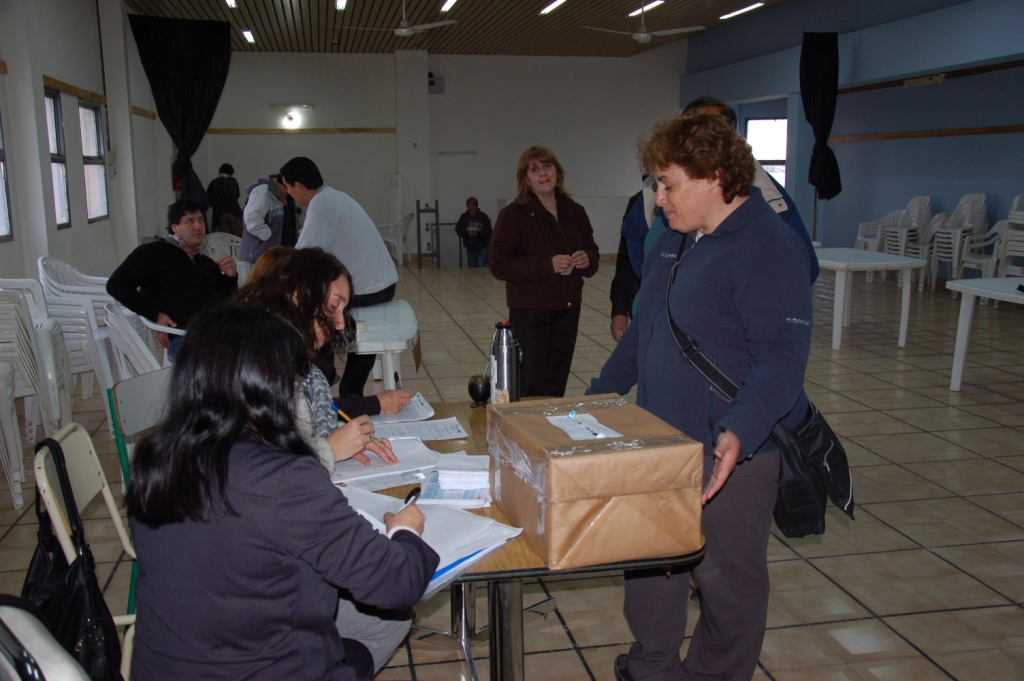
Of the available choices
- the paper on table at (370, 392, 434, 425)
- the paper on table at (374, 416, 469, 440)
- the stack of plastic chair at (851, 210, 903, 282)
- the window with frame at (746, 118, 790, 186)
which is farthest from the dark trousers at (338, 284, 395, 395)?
the window with frame at (746, 118, 790, 186)

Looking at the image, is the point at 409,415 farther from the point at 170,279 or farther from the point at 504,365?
the point at 170,279

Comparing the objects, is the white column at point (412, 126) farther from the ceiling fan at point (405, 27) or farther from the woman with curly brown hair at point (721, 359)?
the woman with curly brown hair at point (721, 359)

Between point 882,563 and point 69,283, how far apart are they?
504 cm

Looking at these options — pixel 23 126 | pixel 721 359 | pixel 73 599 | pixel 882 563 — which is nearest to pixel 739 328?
pixel 721 359

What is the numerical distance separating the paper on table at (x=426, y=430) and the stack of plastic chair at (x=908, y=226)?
8.85 metres

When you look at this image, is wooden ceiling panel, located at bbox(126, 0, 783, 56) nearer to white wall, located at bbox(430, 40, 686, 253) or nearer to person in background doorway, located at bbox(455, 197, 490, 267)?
white wall, located at bbox(430, 40, 686, 253)

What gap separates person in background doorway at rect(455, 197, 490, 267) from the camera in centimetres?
1244

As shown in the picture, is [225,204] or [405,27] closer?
[405,27]

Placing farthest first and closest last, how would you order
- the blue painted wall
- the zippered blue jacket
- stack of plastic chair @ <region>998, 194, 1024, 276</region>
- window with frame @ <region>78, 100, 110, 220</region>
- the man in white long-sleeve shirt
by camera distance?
the blue painted wall → window with frame @ <region>78, 100, 110, 220</region> → stack of plastic chair @ <region>998, 194, 1024, 276</region> → the man in white long-sleeve shirt → the zippered blue jacket

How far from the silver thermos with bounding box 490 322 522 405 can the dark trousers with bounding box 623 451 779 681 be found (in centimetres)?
56

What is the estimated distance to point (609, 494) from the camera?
1353 mm

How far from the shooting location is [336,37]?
11.9m

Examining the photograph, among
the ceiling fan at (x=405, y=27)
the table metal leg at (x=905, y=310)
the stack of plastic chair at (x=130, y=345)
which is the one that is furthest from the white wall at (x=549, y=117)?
the stack of plastic chair at (x=130, y=345)

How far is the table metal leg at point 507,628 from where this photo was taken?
1.77m
